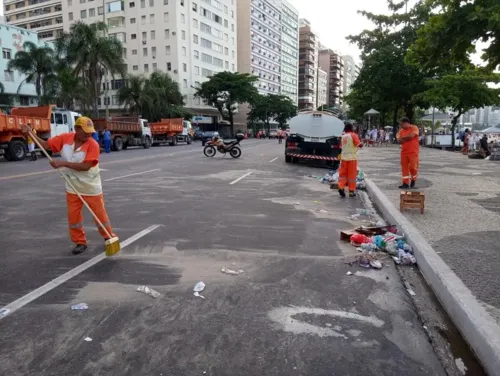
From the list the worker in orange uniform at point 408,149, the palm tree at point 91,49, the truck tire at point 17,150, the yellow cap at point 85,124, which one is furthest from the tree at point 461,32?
the palm tree at point 91,49

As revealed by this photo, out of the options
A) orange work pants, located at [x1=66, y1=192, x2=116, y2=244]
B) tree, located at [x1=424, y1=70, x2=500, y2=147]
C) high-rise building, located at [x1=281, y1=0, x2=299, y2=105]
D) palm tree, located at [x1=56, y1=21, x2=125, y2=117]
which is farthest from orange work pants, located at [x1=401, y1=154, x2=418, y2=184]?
high-rise building, located at [x1=281, y1=0, x2=299, y2=105]

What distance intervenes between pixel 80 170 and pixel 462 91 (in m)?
31.5

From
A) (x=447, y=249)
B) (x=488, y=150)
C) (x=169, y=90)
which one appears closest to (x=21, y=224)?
(x=447, y=249)

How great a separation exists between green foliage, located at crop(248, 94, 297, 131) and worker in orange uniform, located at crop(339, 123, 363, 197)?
230 feet

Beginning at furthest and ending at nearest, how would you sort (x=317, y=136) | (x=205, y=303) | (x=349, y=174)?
(x=317, y=136)
(x=349, y=174)
(x=205, y=303)

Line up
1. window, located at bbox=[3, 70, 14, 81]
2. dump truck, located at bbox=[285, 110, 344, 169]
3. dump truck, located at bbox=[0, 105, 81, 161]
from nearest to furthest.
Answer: dump truck, located at bbox=[285, 110, 344, 169] → dump truck, located at bbox=[0, 105, 81, 161] → window, located at bbox=[3, 70, 14, 81]

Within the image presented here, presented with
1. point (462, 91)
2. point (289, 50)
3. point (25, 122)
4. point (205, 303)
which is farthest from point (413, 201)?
point (289, 50)

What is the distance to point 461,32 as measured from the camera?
8.86 meters

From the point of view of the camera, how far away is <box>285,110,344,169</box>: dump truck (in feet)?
55.5

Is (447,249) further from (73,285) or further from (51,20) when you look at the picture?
(51,20)

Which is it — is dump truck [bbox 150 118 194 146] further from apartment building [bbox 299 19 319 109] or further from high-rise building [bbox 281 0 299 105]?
apartment building [bbox 299 19 319 109]

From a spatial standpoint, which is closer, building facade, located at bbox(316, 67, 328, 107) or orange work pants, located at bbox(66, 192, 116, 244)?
orange work pants, located at bbox(66, 192, 116, 244)

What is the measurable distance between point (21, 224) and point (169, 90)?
48.9 m

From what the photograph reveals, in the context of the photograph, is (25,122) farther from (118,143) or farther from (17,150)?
(118,143)
